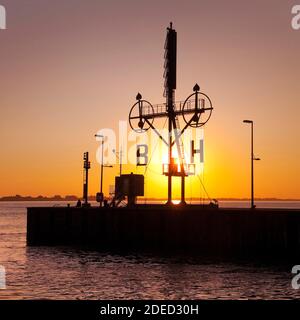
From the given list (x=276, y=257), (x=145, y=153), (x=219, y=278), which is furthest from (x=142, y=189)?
(x=219, y=278)

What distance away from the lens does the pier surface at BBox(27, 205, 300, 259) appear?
46.1 meters

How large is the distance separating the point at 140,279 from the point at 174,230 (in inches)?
696

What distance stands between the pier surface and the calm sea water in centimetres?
441

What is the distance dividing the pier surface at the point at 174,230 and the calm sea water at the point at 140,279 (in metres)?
4.41

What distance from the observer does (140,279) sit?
3625cm
